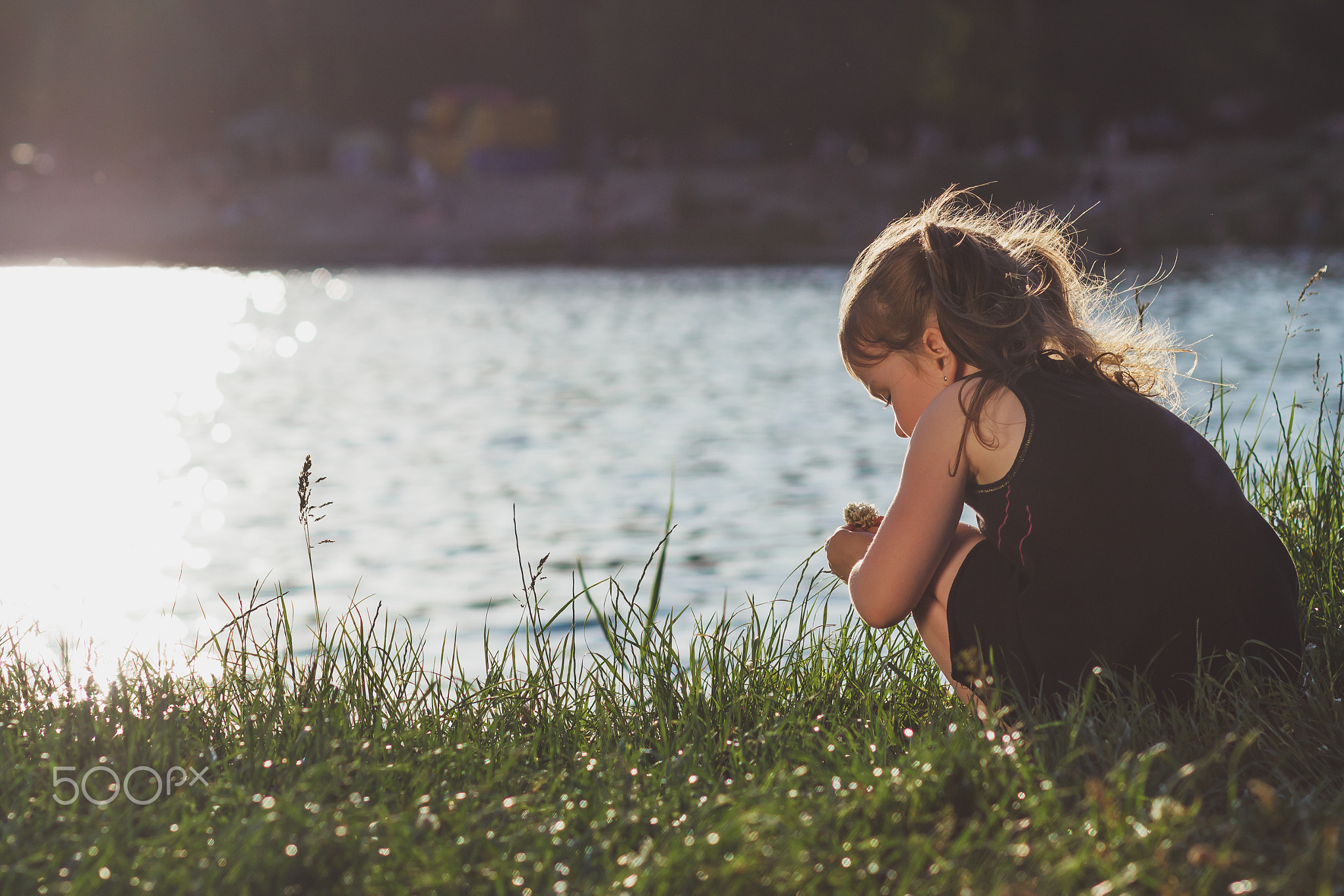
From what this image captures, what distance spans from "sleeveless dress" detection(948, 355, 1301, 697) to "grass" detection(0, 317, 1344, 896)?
0.31ft

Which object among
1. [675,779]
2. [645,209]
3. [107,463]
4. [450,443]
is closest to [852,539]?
[675,779]

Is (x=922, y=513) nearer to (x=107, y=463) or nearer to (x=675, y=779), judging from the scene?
(x=675, y=779)

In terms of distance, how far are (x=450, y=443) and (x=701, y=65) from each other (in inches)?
1434

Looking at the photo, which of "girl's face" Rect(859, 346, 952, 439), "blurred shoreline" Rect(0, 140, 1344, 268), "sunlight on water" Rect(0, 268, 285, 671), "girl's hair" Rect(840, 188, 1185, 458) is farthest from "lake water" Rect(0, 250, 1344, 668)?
"blurred shoreline" Rect(0, 140, 1344, 268)

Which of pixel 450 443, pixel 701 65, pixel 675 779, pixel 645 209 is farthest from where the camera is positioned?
pixel 701 65

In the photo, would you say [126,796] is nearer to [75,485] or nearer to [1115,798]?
[1115,798]

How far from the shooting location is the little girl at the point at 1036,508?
7.89ft

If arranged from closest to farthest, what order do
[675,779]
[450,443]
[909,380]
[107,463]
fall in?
[675,779] < [909,380] < [107,463] < [450,443]

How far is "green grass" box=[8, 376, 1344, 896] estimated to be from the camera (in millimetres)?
1849

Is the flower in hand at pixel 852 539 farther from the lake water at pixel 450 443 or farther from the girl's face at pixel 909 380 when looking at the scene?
the lake water at pixel 450 443

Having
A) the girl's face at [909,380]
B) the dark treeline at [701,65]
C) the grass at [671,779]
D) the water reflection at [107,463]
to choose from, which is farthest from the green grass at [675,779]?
the dark treeline at [701,65]

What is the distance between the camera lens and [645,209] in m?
42.1

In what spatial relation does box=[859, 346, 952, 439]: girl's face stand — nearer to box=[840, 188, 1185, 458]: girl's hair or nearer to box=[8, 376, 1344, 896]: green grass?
box=[840, 188, 1185, 458]: girl's hair

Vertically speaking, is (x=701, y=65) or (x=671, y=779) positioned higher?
(x=701, y=65)
